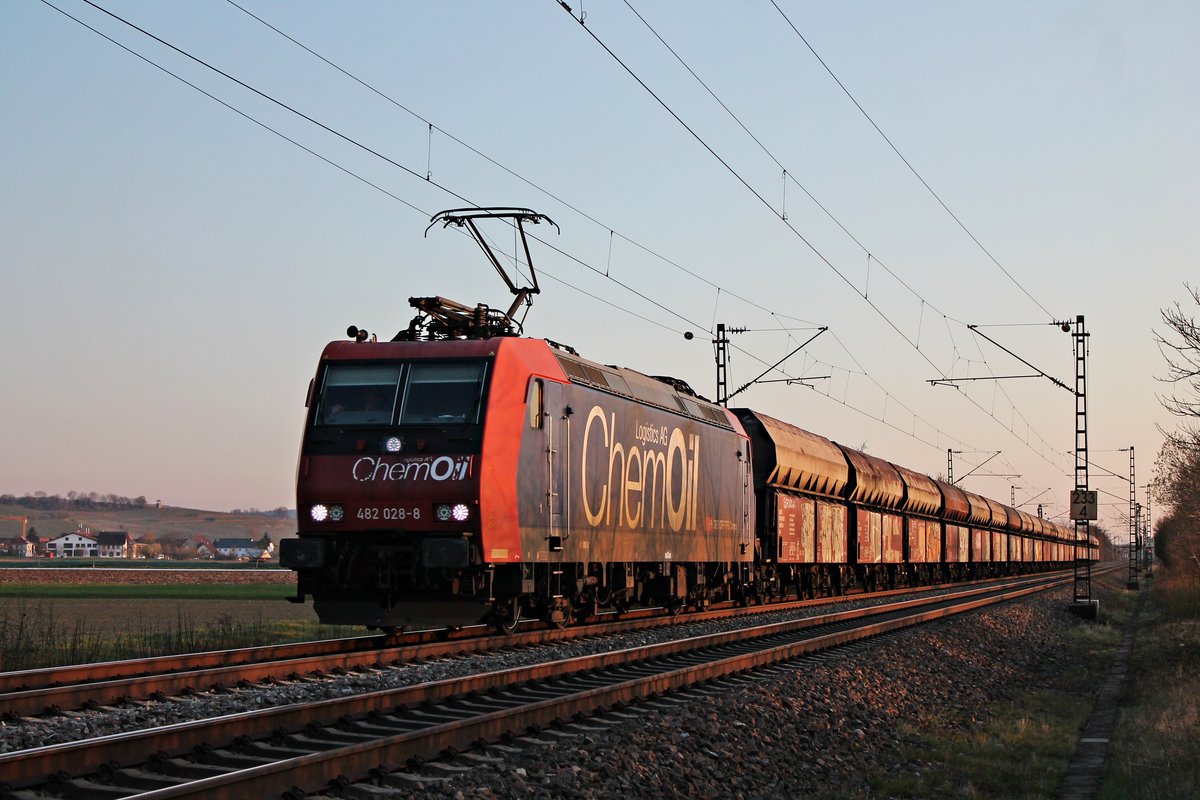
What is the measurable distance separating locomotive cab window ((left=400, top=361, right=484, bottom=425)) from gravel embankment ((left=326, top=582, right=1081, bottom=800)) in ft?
16.1

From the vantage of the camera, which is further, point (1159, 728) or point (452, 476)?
point (452, 476)

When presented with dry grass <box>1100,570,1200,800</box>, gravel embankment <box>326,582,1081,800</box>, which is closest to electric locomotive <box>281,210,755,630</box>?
gravel embankment <box>326,582,1081,800</box>

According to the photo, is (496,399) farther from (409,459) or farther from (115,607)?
(115,607)

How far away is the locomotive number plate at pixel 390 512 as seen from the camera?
15.8 m

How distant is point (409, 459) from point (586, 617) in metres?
6.83

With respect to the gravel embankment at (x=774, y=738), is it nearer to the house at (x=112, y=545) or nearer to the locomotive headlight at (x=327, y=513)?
the locomotive headlight at (x=327, y=513)

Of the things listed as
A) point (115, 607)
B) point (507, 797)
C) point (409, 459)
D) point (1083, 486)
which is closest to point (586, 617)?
point (409, 459)

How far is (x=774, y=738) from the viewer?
37.1ft

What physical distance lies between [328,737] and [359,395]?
24.5 ft

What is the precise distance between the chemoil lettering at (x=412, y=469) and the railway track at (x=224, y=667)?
6.86 feet

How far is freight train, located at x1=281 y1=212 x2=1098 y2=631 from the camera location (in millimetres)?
15828

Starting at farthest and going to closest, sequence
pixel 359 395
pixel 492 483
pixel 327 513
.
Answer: pixel 359 395 → pixel 327 513 → pixel 492 483

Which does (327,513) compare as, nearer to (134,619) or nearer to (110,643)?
(110,643)

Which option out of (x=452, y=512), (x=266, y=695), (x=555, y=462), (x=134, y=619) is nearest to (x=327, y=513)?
(x=452, y=512)
